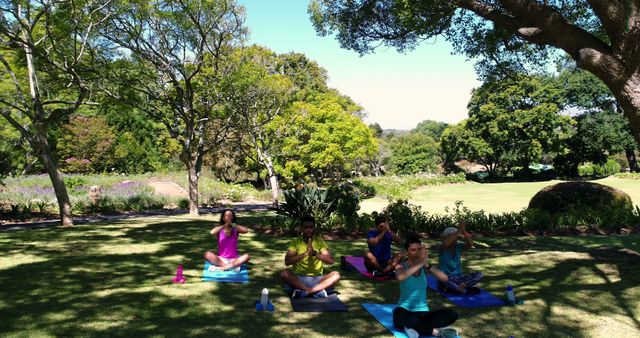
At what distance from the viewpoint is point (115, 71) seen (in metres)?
16.6

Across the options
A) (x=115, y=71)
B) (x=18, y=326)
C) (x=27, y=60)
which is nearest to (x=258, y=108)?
(x=115, y=71)

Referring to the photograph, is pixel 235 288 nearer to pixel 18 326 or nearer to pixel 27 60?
pixel 18 326

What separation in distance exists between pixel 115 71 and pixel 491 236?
48.3 feet

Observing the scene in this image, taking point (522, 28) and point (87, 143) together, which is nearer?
point (522, 28)

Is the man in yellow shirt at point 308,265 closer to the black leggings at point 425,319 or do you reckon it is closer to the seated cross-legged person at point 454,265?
the black leggings at point 425,319

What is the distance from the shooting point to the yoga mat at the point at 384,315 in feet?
17.1

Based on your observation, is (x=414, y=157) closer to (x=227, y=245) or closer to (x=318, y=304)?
(x=227, y=245)

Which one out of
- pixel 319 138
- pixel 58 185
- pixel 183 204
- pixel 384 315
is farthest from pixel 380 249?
pixel 319 138

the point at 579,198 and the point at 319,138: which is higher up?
the point at 319,138

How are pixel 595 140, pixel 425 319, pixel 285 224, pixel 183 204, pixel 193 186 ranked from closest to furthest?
pixel 425 319
pixel 285 224
pixel 193 186
pixel 183 204
pixel 595 140

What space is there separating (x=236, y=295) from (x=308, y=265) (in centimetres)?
120

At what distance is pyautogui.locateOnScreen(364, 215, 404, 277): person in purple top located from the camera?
7.89 meters

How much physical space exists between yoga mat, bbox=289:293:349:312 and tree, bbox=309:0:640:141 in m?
5.06

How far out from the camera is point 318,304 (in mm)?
6230
